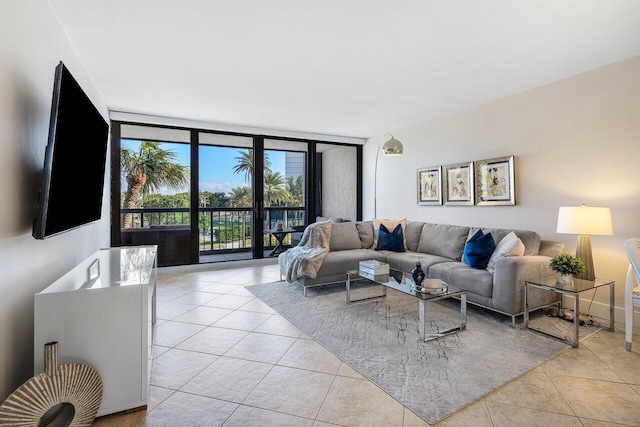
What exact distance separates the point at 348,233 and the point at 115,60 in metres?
3.39

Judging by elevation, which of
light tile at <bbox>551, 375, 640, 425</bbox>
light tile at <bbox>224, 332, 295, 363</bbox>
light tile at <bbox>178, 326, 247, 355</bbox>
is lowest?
light tile at <bbox>551, 375, 640, 425</bbox>

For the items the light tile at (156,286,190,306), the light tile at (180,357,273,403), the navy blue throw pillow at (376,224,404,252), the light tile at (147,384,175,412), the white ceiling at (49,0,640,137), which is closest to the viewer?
the light tile at (147,384,175,412)

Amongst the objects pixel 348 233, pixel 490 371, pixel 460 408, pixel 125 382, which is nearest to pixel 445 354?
pixel 490 371

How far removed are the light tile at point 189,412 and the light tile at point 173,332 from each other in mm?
796

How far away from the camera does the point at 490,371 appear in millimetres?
2164

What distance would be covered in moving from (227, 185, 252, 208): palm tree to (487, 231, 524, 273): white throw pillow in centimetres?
395

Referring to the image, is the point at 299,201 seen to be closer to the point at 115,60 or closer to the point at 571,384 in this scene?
the point at 115,60

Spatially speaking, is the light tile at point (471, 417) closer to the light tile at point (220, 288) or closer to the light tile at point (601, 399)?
the light tile at point (601, 399)

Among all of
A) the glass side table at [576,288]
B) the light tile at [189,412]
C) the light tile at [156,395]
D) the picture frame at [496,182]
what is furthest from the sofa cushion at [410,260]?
the light tile at [156,395]

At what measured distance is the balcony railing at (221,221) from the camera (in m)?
5.11

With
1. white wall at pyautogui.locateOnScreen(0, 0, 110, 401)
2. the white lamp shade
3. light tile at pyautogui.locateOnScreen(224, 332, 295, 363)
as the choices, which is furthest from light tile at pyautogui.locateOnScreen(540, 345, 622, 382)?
white wall at pyautogui.locateOnScreen(0, 0, 110, 401)

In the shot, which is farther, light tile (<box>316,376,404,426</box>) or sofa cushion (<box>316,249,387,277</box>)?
sofa cushion (<box>316,249,387,277</box>)

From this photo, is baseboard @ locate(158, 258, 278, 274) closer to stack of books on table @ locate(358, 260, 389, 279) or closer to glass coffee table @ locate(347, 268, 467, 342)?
glass coffee table @ locate(347, 268, 467, 342)

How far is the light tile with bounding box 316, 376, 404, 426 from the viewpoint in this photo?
170cm
